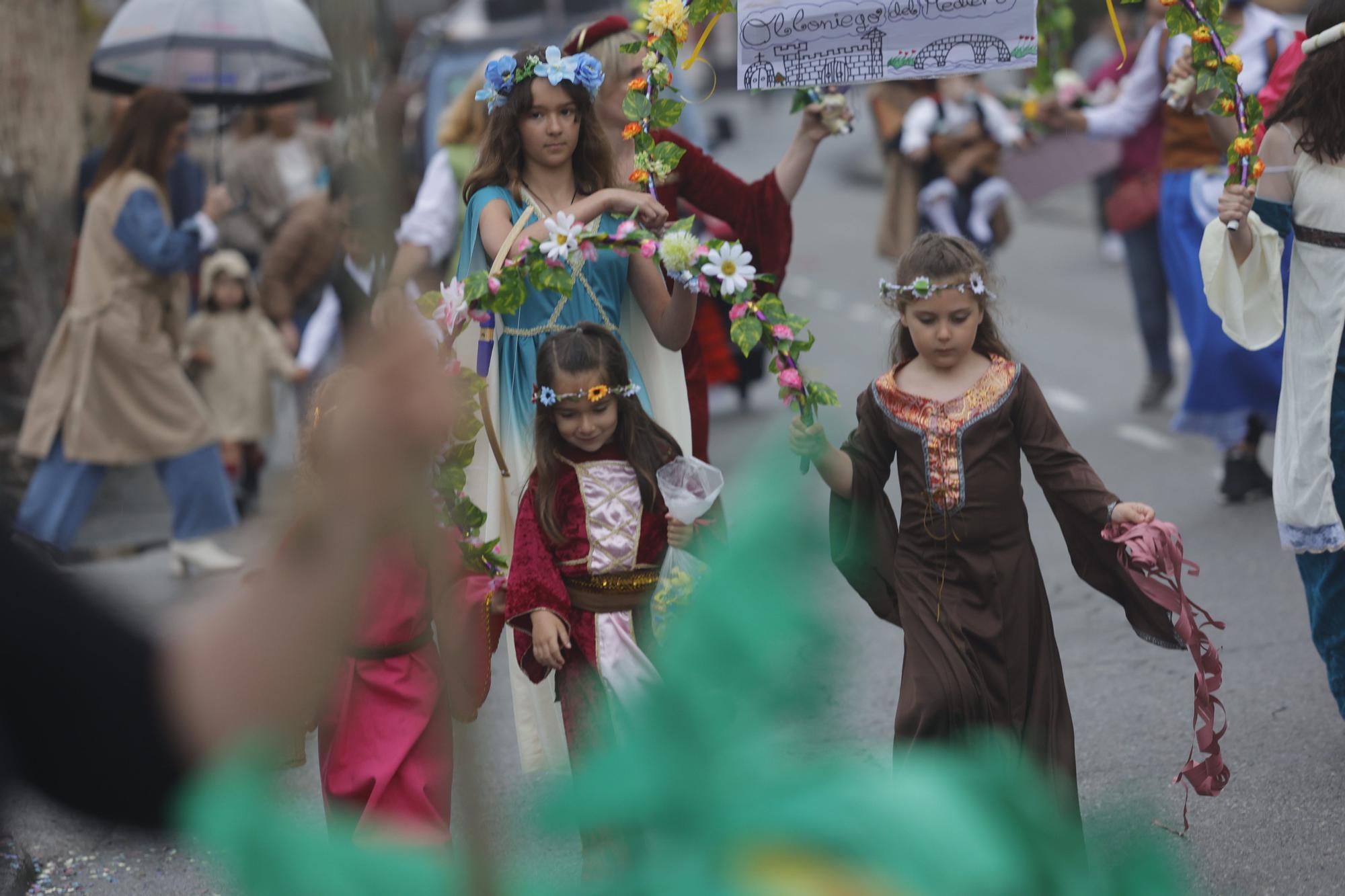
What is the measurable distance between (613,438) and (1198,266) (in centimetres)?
359

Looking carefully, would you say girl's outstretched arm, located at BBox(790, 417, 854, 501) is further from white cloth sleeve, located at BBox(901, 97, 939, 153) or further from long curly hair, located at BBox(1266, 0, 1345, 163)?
white cloth sleeve, located at BBox(901, 97, 939, 153)

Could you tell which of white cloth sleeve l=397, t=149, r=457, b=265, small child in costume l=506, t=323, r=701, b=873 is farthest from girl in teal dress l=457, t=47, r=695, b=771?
white cloth sleeve l=397, t=149, r=457, b=265

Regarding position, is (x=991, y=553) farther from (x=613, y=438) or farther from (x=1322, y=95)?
(x=1322, y=95)

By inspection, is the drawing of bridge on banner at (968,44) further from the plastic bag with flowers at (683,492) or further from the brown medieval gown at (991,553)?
the plastic bag with flowers at (683,492)

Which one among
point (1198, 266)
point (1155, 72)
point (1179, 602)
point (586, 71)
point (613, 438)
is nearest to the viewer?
point (1179, 602)

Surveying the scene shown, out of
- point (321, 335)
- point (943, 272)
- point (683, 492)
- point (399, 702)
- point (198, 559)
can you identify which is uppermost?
point (943, 272)

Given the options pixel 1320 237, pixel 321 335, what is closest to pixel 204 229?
pixel 321 335

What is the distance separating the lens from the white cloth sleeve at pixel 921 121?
32.6 feet

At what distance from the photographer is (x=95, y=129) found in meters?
11.0

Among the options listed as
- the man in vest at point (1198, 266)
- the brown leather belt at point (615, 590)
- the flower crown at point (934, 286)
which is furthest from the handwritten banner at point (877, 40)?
the man in vest at point (1198, 266)

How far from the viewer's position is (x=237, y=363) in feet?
29.9

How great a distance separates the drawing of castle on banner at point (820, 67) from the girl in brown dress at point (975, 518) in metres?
0.54

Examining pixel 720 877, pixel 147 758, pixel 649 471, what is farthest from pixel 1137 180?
pixel 720 877

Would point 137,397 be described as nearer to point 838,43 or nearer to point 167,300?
point 167,300
